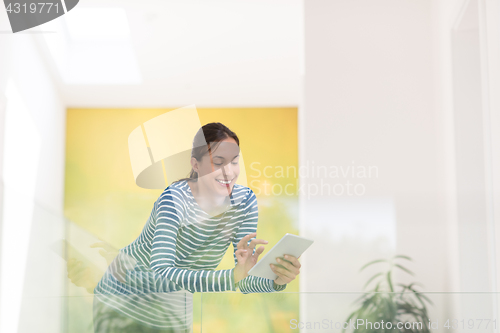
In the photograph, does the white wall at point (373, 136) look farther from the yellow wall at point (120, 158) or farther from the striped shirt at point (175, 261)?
the striped shirt at point (175, 261)

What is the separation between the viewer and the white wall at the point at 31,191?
1392 millimetres

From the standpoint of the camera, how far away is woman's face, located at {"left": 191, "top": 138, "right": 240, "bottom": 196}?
4.31 ft

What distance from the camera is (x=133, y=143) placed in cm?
216

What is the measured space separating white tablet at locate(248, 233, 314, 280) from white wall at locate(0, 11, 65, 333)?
1.85 ft

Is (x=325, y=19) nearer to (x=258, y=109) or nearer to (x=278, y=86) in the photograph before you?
(x=278, y=86)

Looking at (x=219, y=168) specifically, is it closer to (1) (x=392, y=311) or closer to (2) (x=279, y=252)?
(2) (x=279, y=252)

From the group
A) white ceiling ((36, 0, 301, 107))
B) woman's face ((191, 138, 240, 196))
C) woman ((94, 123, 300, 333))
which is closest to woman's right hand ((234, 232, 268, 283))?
woman ((94, 123, 300, 333))

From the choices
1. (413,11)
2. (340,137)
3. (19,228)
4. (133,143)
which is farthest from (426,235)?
(19,228)

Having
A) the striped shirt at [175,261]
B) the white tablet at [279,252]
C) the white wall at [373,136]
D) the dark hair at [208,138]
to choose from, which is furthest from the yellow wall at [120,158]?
the white tablet at [279,252]

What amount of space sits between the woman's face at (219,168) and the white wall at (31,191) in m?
0.51

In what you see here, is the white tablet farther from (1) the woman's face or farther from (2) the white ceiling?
(2) the white ceiling

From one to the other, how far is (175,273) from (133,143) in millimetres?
1182

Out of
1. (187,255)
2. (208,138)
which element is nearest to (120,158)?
(208,138)

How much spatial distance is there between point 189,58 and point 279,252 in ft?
3.96
